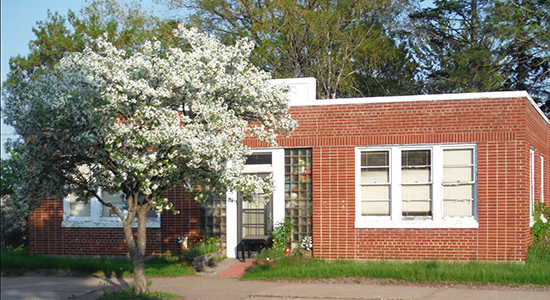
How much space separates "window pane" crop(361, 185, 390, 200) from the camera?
1399 centimetres

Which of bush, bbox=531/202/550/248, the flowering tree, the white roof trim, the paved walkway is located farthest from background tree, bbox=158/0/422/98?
the flowering tree

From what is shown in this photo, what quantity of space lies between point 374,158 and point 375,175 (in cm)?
41

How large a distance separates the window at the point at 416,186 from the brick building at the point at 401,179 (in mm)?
23

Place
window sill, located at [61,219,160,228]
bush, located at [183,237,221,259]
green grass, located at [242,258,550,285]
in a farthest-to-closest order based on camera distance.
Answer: window sill, located at [61,219,160,228], bush, located at [183,237,221,259], green grass, located at [242,258,550,285]

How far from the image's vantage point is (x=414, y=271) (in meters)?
11.7

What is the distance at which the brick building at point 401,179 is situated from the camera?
43.2 feet

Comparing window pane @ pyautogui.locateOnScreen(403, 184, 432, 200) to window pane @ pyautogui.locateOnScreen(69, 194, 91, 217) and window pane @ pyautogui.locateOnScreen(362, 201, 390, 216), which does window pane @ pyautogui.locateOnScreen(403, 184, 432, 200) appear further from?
window pane @ pyautogui.locateOnScreen(69, 194, 91, 217)

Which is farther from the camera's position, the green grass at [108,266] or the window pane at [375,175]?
the window pane at [375,175]

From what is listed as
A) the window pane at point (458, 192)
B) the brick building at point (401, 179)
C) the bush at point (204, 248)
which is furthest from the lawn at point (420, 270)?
the bush at point (204, 248)

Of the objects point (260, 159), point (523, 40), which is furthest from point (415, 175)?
point (523, 40)

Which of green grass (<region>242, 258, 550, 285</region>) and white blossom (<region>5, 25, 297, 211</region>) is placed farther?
green grass (<region>242, 258, 550, 285</region>)

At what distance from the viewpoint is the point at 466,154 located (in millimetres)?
13500

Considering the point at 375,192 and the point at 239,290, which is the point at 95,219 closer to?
the point at 239,290

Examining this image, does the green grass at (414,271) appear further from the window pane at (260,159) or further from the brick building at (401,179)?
the window pane at (260,159)
